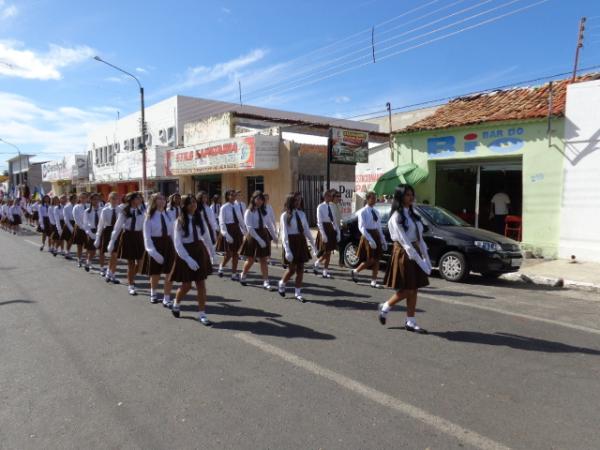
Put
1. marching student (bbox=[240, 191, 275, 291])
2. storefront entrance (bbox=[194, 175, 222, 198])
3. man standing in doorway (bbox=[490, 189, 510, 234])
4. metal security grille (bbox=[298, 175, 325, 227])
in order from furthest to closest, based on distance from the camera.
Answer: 1. storefront entrance (bbox=[194, 175, 222, 198])
2. metal security grille (bbox=[298, 175, 325, 227])
3. man standing in doorway (bbox=[490, 189, 510, 234])
4. marching student (bbox=[240, 191, 275, 291])

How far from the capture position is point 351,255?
34.4 ft

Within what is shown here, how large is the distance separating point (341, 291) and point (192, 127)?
17341mm

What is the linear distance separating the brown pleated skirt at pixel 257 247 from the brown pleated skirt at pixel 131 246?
189 centimetres

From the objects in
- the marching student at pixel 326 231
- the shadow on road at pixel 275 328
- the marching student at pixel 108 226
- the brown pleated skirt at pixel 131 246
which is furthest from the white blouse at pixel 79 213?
the shadow on road at pixel 275 328

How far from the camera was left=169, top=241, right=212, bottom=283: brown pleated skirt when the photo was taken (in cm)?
591

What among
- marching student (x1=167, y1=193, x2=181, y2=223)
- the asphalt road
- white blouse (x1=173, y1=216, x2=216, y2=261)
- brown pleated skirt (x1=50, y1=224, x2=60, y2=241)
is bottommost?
the asphalt road

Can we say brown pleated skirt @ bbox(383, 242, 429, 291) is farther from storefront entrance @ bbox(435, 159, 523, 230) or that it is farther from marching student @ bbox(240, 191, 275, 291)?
storefront entrance @ bbox(435, 159, 523, 230)

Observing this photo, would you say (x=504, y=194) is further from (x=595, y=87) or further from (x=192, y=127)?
(x=192, y=127)

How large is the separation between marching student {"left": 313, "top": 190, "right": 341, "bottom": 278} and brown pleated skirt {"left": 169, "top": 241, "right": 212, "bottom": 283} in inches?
157

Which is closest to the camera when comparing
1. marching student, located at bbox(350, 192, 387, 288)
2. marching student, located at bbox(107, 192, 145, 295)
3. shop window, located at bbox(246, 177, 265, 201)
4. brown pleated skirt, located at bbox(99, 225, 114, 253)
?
marching student, located at bbox(107, 192, 145, 295)

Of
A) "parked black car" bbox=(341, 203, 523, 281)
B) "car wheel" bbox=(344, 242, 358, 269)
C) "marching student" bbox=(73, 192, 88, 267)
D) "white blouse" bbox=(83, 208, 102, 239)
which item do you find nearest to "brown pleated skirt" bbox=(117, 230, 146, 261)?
"white blouse" bbox=(83, 208, 102, 239)

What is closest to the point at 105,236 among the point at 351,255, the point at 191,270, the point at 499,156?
the point at 191,270

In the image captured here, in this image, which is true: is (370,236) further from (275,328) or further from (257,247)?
(275,328)

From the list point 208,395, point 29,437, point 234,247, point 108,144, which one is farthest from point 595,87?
point 108,144
